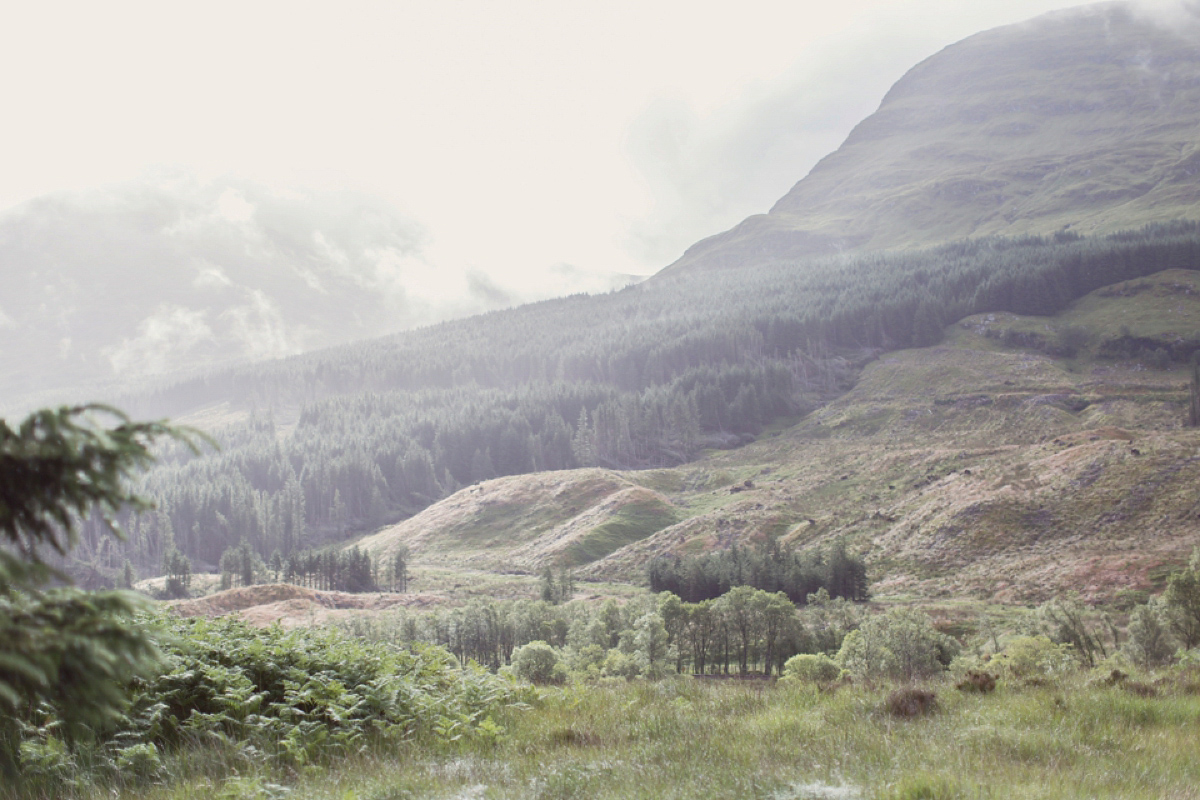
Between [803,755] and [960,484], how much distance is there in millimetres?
76080

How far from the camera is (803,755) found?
6414 mm

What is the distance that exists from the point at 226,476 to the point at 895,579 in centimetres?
14733

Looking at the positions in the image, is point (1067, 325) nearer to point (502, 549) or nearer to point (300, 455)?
point (502, 549)

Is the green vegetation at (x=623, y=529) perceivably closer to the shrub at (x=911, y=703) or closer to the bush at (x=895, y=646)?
the bush at (x=895, y=646)

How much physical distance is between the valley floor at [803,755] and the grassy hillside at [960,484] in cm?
4943

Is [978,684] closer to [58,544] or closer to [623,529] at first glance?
[58,544]

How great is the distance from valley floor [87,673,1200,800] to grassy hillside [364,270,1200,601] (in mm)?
49433

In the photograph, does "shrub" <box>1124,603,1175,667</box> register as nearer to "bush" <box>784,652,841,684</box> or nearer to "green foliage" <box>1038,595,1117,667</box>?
"green foliage" <box>1038,595,1117,667</box>

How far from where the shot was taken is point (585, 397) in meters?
176

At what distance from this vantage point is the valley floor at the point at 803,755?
551 cm

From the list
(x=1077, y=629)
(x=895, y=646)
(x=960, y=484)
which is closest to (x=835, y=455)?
(x=960, y=484)

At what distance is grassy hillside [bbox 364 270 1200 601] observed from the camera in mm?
55938

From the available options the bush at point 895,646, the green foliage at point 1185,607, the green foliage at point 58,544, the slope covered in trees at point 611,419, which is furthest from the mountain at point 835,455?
the green foliage at point 58,544

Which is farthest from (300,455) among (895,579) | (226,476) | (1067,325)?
(1067,325)
